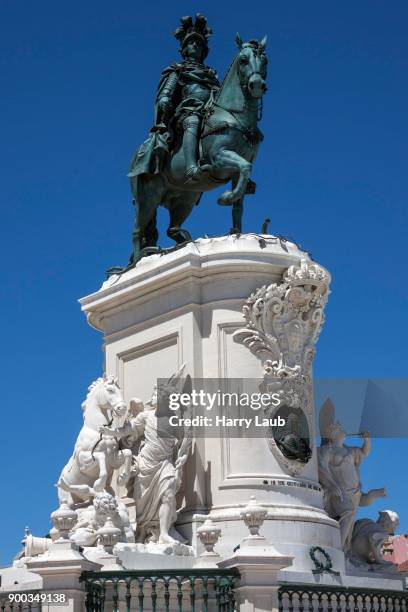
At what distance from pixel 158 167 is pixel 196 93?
143 cm

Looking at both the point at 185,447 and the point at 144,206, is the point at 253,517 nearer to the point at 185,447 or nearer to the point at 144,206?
the point at 185,447

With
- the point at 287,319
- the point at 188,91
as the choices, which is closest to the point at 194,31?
the point at 188,91

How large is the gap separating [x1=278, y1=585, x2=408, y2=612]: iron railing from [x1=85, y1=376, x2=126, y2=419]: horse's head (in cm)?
397

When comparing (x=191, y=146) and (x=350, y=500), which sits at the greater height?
(x=191, y=146)

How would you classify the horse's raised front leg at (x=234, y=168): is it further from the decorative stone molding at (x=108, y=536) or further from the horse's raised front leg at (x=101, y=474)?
the decorative stone molding at (x=108, y=536)

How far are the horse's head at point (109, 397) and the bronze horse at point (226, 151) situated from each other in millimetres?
2660

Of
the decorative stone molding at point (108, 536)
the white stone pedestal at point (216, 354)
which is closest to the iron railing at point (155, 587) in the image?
the decorative stone molding at point (108, 536)

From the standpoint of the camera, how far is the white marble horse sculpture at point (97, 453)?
16.1 metres

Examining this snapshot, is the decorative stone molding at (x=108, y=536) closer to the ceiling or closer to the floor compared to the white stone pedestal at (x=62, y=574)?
closer to the ceiling

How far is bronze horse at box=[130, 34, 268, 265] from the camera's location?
1788 centimetres

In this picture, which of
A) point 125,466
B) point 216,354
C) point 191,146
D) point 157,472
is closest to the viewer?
point 157,472

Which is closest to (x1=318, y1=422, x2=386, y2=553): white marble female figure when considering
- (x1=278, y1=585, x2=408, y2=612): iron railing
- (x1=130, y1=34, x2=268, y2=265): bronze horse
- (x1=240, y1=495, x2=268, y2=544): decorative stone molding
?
(x1=278, y1=585, x2=408, y2=612): iron railing

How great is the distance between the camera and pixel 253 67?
17844 mm

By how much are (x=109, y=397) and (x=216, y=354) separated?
5.64 feet
